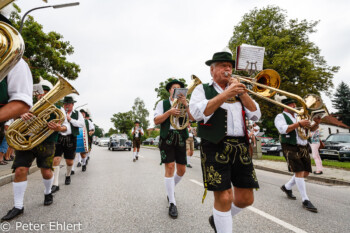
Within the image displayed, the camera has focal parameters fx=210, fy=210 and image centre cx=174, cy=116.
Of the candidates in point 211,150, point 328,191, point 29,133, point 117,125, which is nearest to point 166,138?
point 211,150

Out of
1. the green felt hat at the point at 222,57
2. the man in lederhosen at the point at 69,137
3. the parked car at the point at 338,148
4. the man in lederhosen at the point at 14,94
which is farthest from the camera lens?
the parked car at the point at 338,148

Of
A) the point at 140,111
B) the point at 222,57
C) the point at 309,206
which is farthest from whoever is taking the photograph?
the point at 140,111

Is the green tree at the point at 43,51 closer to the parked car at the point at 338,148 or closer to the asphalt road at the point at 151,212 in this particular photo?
the asphalt road at the point at 151,212

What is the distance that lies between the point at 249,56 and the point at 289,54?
68.4ft

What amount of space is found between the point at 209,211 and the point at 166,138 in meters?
1.40

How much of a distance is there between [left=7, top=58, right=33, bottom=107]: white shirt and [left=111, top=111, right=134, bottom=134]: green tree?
69656 millimetres

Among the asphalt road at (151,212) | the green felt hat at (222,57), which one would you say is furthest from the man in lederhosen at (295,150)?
the green felt hat at (222,57)

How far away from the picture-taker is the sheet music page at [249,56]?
2521 mm

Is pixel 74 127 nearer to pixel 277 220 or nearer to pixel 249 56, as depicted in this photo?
pixel 249 56

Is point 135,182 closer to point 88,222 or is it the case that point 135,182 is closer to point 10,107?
point 88,222

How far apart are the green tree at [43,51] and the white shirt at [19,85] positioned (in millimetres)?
11819

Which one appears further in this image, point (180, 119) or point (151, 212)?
point (180, 119)

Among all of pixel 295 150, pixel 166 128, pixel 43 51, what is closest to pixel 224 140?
pixel 166 128

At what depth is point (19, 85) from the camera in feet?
5.26
